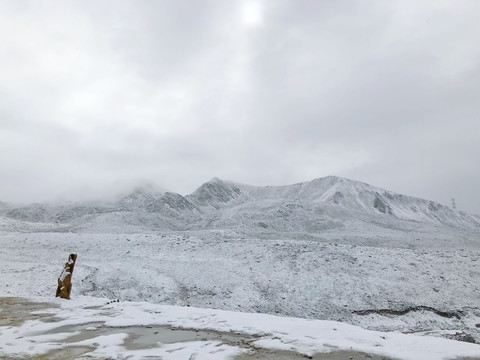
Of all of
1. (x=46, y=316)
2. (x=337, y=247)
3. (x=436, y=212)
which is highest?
(x=436, y=212)

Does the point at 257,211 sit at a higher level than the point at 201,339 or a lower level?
higher

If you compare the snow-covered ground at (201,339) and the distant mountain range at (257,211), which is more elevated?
the distant mountain range at (257,211)

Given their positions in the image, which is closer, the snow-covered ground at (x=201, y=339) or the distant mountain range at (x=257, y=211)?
the snow-covered ground at (x=201, y=339)

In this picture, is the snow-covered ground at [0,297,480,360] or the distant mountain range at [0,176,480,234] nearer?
the snow-covered ground at [0,297,480,360]

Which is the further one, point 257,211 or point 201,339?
point 257,211

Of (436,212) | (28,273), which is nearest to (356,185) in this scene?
(436,212)

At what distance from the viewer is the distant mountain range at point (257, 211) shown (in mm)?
59062

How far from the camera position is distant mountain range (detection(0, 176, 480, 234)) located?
59062mm

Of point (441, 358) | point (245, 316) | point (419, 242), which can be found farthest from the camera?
point (419, 242)

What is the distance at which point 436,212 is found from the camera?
136 metres

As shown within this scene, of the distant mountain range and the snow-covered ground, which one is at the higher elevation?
the distant mountain range

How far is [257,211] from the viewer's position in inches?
2857

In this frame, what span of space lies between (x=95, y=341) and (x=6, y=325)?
4047mm

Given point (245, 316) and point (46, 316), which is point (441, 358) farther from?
point (46, 316)
